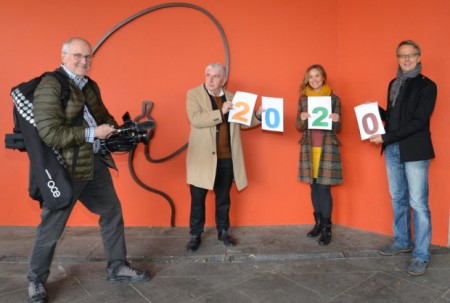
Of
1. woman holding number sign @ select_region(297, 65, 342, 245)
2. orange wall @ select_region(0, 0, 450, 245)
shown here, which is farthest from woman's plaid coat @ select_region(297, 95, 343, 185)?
orange wall @ select_region(0, 0, 450, 245)

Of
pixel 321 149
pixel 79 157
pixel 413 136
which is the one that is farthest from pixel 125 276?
pixel 413 136

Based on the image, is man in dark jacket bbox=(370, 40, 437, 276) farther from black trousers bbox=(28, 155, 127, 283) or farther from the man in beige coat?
black trousers bbox=(28, 155, 127, 283)

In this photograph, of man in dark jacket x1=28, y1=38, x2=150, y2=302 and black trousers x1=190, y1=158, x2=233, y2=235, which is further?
black trousers x1=190, y1=158, x2=233, y2=235

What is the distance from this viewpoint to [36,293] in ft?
6.65

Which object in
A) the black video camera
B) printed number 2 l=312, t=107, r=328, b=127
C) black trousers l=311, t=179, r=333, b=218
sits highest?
printed number 2 l=312, t=107, r=328, b=127

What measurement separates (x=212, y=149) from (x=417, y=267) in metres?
1.62

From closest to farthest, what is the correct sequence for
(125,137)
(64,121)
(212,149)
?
(64,121)
(125,137)
(212,149)

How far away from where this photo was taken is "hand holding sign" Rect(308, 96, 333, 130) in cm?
278

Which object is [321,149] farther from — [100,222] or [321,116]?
[100,222]

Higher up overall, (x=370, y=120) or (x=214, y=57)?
(x=214, y=57)

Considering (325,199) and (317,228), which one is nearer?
(325,199)

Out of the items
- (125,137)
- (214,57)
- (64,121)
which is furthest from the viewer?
(214,57)

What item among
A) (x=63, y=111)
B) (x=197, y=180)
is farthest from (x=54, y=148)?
(x=197, y=180)

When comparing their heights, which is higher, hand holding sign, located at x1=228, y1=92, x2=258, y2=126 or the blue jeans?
hand holding sign, located at x1=228, y1=92, x2=258, y2=126
